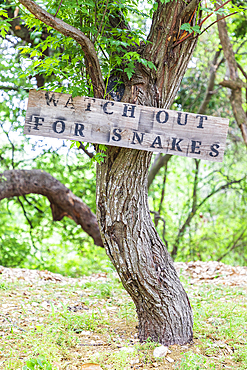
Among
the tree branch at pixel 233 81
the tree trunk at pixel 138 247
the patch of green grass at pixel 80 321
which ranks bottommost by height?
the patch of green grass at pixel 80 321

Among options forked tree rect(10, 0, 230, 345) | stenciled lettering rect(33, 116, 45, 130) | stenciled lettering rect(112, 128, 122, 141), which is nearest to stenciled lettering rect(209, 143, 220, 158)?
forked tree rect(10, 0, 230, 345)

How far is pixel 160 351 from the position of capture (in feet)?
7.21

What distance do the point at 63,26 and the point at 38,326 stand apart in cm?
218

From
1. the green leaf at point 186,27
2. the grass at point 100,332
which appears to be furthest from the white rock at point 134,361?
the green leaf at point 186,27

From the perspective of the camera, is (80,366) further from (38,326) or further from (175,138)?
(175,138)

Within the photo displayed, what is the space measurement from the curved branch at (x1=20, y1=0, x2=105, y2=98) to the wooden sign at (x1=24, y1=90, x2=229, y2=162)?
0.22 m

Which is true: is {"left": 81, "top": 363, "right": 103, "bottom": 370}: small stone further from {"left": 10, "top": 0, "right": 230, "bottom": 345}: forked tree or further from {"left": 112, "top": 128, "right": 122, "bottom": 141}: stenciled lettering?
{"left": 112, "top": 128, "right": 122, "bottom": 141}: stenciled lettering

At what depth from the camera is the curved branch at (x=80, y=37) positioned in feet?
6.31

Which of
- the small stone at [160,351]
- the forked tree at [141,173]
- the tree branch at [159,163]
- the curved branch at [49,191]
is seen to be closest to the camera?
the small stone at [160,351]

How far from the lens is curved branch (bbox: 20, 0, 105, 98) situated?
1.92 meters

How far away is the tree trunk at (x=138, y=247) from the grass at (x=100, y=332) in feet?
0.52

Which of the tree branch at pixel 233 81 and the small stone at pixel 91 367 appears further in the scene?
the tree branch at pixel 233 81

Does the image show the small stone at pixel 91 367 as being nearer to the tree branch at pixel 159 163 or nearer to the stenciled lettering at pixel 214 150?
the stenciled lettering at pixel 214 150

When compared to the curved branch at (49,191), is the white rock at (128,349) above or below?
below
